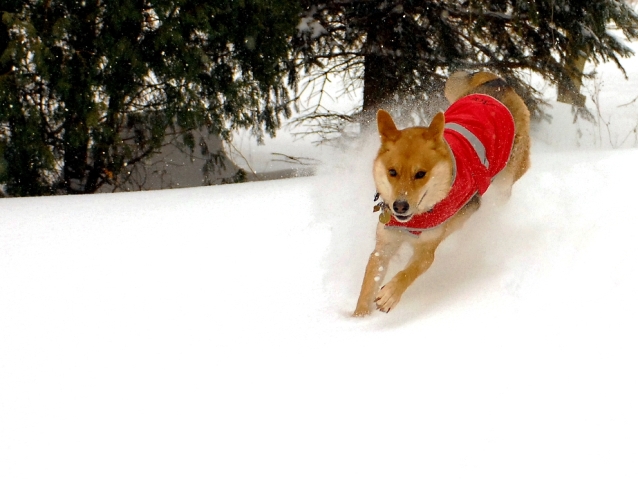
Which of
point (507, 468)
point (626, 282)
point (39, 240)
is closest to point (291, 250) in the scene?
point (39, 240)

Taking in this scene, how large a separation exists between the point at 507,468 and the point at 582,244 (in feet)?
5.60

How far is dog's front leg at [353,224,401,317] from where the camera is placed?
3309 mm

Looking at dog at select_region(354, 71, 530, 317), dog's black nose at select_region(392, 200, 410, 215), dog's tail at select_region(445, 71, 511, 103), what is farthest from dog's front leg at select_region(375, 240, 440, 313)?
dog's tail at select_region(445, 71, 511, 103)

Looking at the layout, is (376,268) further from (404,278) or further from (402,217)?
(402,217)

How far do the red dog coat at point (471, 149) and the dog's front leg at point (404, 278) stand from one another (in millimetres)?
111

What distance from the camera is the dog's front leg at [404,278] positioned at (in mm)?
3193

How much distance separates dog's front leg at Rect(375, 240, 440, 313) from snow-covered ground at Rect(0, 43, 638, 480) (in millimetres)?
119

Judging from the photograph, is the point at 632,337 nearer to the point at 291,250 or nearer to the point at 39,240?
the point at 291,250

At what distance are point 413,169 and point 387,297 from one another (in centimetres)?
64

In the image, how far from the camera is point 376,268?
342 centimetres

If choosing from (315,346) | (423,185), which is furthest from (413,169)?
(315,346)

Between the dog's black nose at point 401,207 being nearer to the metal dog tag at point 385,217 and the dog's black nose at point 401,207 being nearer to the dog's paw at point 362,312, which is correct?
the metal dog tag at point 385,217

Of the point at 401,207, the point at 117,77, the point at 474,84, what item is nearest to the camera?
the point at 401,207

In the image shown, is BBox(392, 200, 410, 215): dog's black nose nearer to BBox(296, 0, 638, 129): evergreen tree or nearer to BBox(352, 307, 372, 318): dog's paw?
BBox(352, 307, 372, 318): dog's paw
